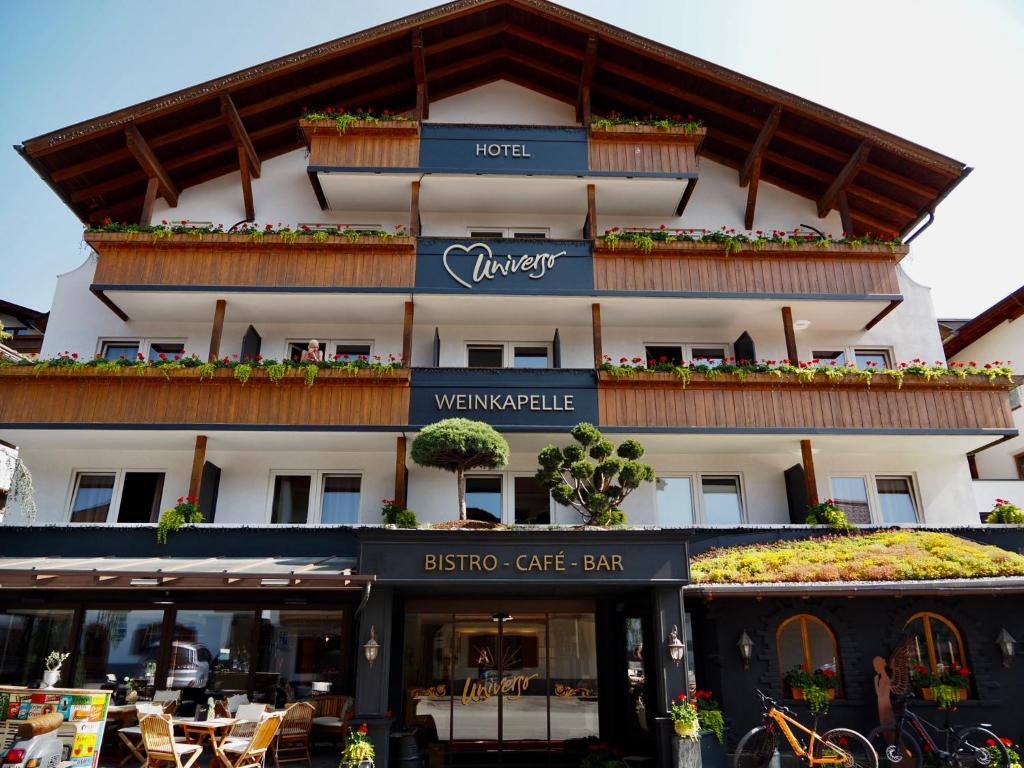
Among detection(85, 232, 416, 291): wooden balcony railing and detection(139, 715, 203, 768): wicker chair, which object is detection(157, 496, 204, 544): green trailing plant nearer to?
detection(85, 232, 416, 291): wooden balcony railing

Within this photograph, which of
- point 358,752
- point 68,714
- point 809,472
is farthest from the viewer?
point 809,472

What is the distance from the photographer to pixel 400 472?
692 inches

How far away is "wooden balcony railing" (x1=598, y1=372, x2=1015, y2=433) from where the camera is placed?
58.9ft

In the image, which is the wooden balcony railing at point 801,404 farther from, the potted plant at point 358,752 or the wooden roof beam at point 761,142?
the potted plant at point 358,752

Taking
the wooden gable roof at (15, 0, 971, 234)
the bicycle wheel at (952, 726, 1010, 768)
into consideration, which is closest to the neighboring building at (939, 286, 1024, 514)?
the wooden gable roof at (15, 0, 971, 234)

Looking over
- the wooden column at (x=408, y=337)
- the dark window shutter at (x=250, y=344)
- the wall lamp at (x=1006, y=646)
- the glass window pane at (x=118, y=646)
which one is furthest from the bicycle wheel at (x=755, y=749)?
the dark window shutter at (x=250, y=344)

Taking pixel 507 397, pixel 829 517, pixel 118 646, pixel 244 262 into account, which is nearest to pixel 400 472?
pixel 507 397

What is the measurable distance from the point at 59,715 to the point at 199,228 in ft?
39.4

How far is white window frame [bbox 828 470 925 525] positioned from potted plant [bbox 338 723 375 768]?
12.7 m

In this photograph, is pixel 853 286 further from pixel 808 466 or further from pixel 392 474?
pixel 392 474

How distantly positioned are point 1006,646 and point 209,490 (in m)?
16.5

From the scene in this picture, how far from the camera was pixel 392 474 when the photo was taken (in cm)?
1881

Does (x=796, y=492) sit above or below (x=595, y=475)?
above

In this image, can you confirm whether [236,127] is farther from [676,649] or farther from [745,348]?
[676,649]
